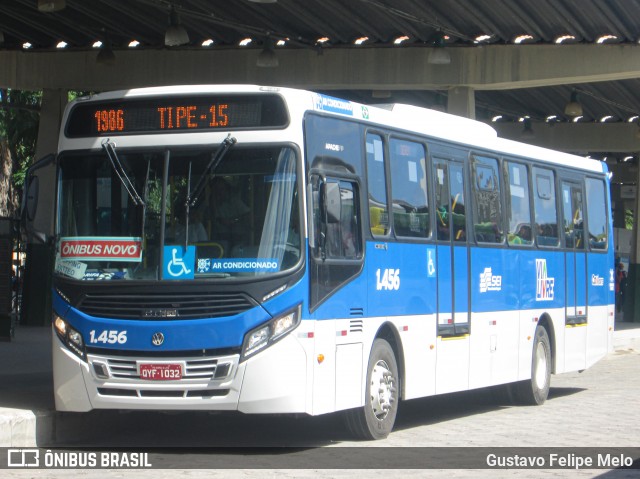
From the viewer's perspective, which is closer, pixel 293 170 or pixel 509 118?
pixel 293 170

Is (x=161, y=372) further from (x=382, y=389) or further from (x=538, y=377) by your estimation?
(x=538, y=377)

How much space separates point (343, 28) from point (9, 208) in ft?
63.0

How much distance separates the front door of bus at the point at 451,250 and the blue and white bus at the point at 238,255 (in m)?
0.47

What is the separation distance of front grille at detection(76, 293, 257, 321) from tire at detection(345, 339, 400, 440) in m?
1.83

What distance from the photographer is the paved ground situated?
10.2 metres

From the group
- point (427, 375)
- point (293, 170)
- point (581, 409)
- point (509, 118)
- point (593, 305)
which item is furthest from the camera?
point (509, 118)

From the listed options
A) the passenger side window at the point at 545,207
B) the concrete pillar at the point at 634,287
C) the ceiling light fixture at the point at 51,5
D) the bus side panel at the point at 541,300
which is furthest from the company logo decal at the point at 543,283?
the concrete pillar at the point at 634,287

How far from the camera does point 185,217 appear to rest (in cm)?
1100

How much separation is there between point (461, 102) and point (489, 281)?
10.9m

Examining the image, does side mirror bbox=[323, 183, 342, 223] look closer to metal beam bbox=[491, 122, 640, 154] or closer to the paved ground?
the paved ground

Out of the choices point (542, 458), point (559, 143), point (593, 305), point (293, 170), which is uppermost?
point (559, 143)

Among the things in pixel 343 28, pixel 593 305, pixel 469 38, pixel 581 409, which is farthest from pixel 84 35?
pixel 581 409

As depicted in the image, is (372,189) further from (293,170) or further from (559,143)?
(559,143)

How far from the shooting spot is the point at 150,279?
1100cm
